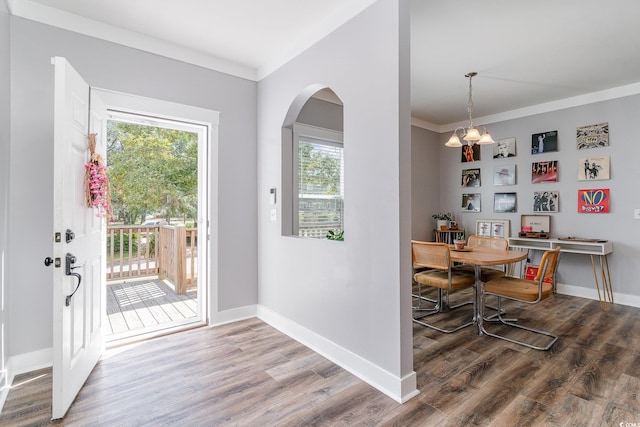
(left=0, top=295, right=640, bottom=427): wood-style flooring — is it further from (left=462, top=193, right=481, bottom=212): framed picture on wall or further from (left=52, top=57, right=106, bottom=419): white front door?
(left=462, top=193, right=481, bottom=212): framed picture on wall

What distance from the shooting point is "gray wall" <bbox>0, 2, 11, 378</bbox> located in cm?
212

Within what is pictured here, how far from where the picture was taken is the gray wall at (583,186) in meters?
3.99

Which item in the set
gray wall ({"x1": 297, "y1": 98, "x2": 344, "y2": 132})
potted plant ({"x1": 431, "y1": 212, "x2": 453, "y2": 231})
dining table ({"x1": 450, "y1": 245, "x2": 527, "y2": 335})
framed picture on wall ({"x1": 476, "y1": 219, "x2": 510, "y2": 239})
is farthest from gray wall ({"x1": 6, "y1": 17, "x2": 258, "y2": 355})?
framed picture on wall ({"x1": 476, "y1": 219, "x2": 510, "y2": 239})

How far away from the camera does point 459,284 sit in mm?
3281

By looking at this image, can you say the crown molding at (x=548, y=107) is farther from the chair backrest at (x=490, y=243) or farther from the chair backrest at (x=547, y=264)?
the chair backrest at (x=547, y=264)

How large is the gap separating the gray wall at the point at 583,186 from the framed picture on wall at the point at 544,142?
0.20 ft

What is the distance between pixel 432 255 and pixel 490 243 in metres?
1.13

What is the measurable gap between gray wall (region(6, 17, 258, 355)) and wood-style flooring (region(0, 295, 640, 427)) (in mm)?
523

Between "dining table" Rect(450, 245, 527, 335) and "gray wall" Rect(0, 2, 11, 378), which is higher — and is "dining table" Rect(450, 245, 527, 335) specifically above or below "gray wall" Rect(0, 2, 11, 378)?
below

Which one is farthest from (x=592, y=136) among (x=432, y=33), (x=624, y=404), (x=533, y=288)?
(x=624, y=404)

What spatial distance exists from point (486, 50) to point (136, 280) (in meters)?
5.74

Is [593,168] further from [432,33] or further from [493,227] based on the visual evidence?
[432,33]

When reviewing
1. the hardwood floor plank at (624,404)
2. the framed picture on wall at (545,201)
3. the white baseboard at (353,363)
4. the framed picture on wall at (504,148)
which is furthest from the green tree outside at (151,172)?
the hardwood floor plank at (624,404)

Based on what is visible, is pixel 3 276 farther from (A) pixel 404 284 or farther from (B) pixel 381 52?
(B) pixel 381 52
